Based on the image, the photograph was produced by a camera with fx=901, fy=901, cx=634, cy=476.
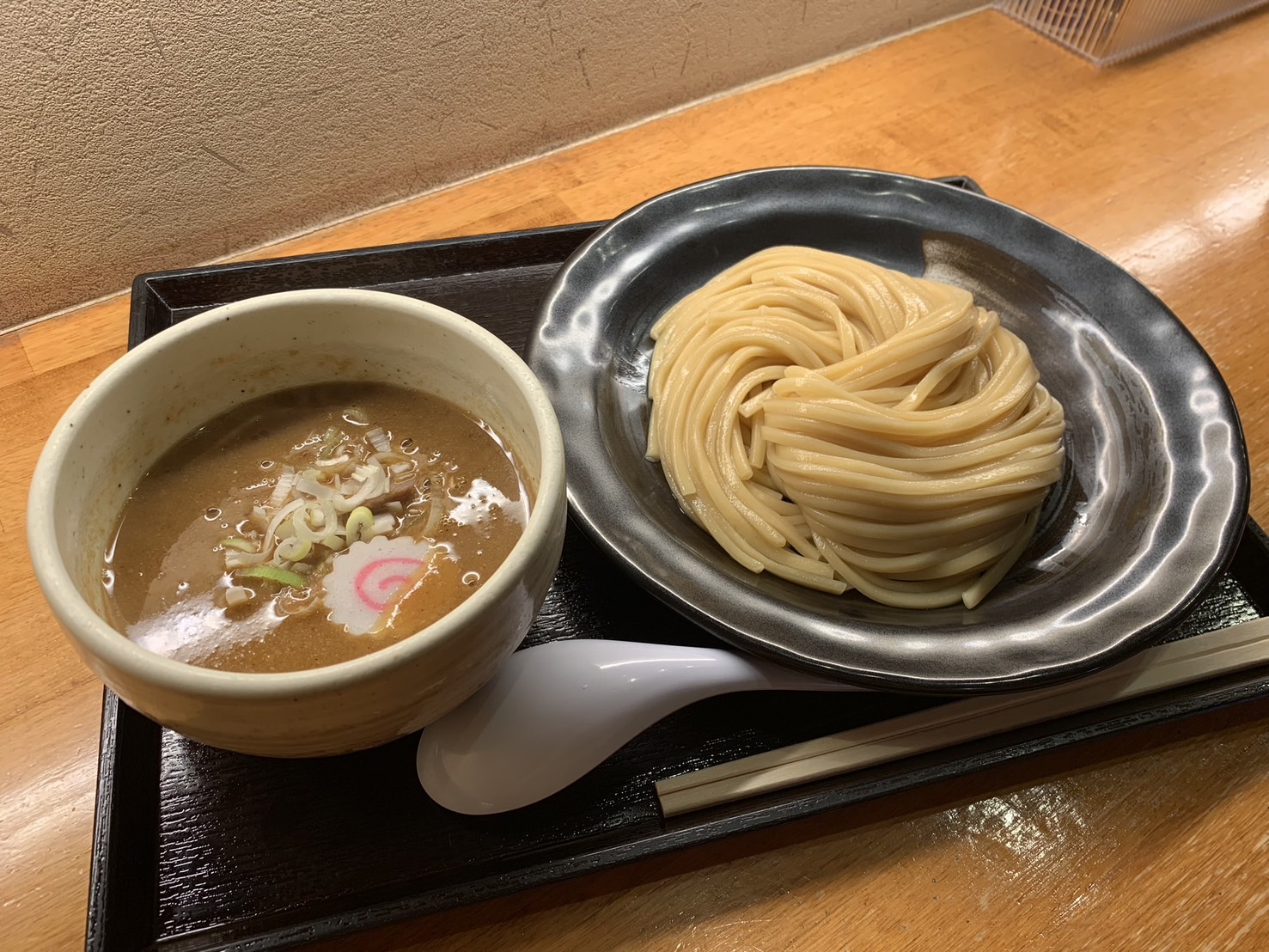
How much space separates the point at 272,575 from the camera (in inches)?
28.5

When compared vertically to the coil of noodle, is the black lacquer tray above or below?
below

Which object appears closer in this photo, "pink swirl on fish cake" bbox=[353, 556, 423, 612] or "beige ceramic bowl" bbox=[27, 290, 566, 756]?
"beige ceramic bowl" bbox=[27, 290, 566, 756]

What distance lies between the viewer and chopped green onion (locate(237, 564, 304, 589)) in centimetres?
72

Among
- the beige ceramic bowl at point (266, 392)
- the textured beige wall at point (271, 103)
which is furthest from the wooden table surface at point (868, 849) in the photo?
the beige ceramic bowl at point (266, 392)

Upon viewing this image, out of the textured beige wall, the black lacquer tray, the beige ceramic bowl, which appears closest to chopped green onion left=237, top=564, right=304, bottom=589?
the beige ceramic bowl

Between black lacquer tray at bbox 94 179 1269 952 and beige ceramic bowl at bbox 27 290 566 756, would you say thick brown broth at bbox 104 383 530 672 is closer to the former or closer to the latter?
beige ceramic bowl at bbox 27 290 566 756

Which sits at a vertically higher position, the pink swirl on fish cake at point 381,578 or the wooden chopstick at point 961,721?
the pink swirl on fish cake at point 381,578

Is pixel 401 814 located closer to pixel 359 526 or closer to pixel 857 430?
pixel 359 526

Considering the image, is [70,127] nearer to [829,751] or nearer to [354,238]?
[354,238]

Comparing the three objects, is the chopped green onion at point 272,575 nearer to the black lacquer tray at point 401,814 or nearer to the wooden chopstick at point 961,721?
the black lacquer tray at point 401,814

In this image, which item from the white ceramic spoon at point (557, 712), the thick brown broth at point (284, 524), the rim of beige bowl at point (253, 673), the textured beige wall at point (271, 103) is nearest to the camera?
the rim of beige bowl at point (253, 673)

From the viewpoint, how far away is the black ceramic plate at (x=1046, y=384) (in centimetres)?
88

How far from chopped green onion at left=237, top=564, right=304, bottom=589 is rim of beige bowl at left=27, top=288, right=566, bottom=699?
0.29ft

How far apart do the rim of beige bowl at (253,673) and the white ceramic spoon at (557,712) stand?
0.60 ft
